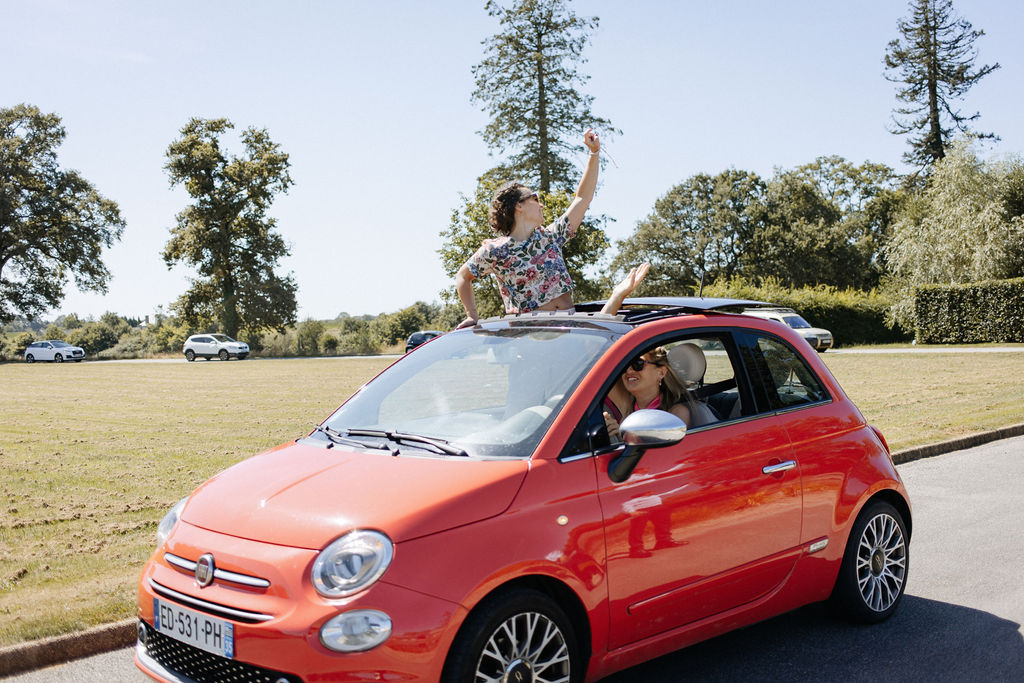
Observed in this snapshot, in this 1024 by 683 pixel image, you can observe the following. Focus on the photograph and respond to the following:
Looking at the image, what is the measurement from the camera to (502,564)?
3148 millimetres

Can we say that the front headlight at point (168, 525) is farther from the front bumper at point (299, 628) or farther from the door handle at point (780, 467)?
the door handle at point (780, 467)

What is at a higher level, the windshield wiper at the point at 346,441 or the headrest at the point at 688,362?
the headrest at the point at 688,362

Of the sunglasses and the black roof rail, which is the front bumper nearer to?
the sunglasses

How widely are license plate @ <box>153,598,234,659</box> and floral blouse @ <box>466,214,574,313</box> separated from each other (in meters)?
3.08

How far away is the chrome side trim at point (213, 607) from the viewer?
3.01 meters

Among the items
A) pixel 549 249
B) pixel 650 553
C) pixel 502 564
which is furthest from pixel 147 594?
pixel 549 249

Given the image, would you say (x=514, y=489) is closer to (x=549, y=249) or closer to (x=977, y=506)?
(x=549, y=249)

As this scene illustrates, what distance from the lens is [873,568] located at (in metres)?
4.84

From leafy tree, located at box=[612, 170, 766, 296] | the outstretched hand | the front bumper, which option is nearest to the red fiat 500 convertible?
the front bumper

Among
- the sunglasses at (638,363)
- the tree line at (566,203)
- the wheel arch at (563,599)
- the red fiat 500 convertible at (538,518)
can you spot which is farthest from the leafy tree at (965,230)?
Result: the wheel arch at (563,599)

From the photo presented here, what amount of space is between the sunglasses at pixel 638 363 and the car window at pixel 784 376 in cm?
67

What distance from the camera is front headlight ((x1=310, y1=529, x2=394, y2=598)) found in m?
2.96

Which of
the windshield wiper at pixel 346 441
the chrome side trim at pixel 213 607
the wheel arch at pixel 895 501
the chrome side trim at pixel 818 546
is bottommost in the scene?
the chrome side trim at pixel 818 546

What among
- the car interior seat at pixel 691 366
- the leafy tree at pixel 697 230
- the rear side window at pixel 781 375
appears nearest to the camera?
the car interior seat at pixel 691 366
